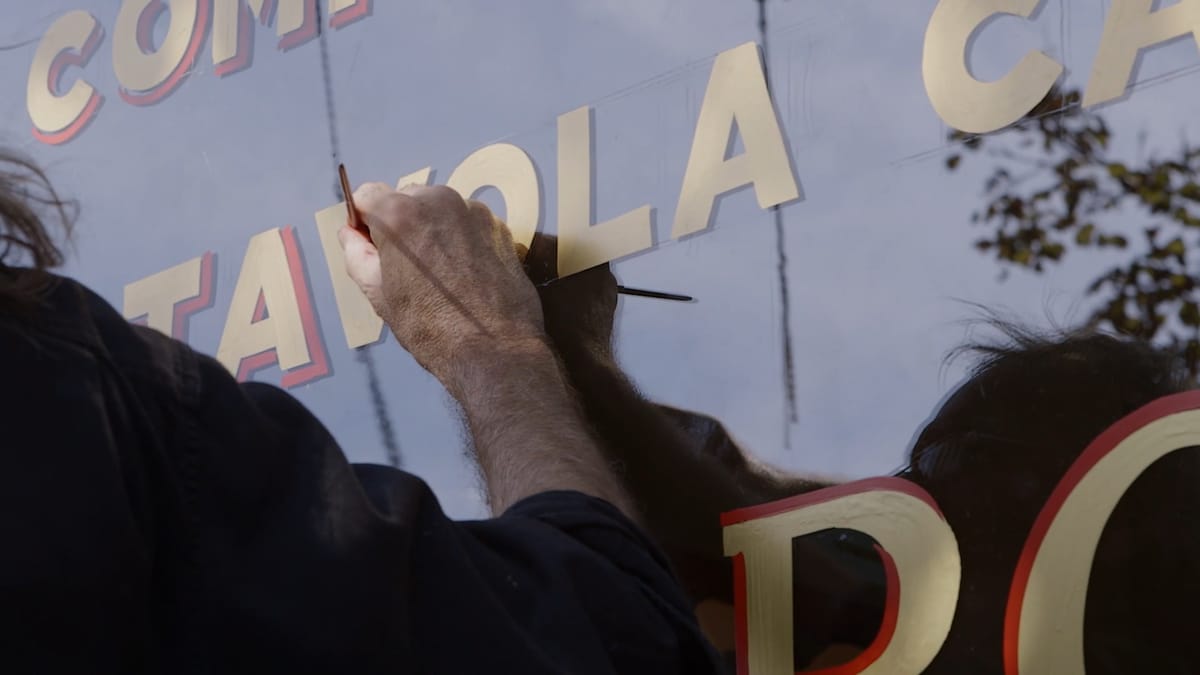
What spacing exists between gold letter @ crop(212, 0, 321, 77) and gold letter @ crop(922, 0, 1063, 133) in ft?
2.37

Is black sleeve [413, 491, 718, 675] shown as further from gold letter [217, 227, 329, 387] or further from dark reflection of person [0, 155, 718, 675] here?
gold letter [217, 227, 329, 387]

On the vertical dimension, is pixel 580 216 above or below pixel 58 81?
below

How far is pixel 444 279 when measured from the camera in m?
1.44

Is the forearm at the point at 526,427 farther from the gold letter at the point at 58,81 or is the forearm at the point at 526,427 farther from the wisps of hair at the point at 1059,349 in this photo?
the gold letter at the point at 58,81

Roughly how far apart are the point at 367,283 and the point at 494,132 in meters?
0.19

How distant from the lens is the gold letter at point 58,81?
1.83 metres

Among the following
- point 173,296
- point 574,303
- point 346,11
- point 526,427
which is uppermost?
point 346,11

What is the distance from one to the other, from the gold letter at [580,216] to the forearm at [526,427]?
0.09m

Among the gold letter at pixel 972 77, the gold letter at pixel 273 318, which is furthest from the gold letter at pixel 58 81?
the gold letter at pixel 972 77

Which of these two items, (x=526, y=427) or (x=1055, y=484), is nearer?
(x=1055, y=484)

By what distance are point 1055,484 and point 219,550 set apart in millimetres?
603

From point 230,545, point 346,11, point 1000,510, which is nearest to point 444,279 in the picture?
point 346,11

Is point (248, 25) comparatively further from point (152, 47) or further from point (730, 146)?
point (730, 146)

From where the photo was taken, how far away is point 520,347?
1373 mm
